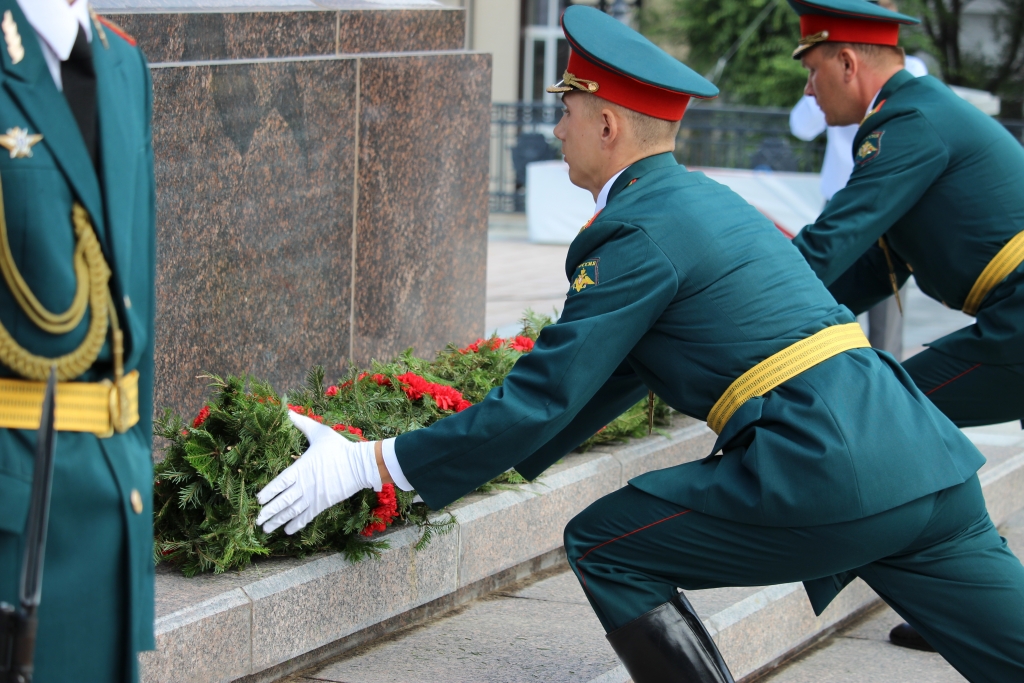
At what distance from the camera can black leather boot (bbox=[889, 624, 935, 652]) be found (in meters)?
3.94

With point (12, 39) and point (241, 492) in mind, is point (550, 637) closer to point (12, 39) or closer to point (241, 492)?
point (241, 492)

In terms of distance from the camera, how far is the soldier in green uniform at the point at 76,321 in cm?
169

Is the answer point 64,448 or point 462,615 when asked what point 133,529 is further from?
point 462,615

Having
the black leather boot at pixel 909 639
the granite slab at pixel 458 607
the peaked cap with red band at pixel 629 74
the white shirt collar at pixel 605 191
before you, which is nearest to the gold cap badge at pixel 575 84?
the peaked cap with red band at pixel 629 74

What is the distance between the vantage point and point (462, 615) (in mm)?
3664

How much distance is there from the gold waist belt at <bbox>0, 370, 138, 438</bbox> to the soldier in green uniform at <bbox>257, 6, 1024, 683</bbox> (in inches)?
34.2

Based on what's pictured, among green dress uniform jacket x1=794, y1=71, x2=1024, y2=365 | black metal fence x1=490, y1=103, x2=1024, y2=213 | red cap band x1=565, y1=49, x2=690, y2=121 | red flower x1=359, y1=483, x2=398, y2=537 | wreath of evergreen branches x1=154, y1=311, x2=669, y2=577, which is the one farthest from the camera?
black metal fence x1=490, y1=103, x2=1024, y2=213

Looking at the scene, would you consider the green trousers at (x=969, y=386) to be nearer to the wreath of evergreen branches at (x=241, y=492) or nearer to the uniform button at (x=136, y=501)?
the wreath of evergreen branches at (x=241, y=492)

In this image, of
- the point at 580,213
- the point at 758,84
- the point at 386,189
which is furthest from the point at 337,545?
the point at 758,84

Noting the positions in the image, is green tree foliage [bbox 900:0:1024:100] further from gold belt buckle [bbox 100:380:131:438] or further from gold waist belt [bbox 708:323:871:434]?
gold belt buckle [bbox 100:380:131:438]

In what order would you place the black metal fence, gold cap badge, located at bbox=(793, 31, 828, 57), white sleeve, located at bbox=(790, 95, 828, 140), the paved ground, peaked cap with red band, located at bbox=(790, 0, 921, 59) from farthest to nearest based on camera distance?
the black metal fence, white sleeve, located at bbox=(790, 95, 828, 140), gold cap badge, located at bbox=(793, 31, 828, 57), peaked cap with red band, located at bbox=(790, 0, 921, 59), the paved ground

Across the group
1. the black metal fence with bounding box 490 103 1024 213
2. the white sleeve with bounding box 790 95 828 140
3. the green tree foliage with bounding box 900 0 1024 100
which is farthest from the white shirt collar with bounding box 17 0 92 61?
the green tree foliage with bounding box 900 0 1024 100

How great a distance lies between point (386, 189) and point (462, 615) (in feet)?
5.96

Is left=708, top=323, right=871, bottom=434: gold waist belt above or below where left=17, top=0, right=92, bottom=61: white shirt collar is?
below
